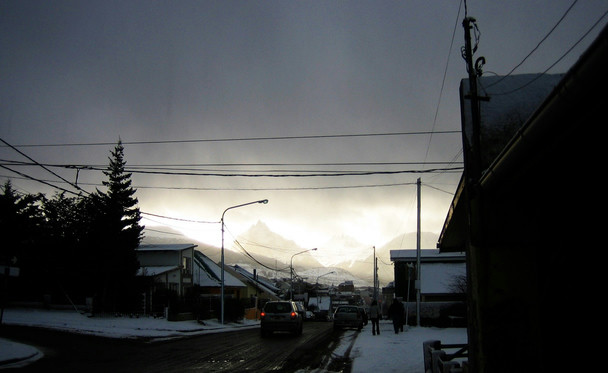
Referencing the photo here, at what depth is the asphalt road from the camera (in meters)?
11.3

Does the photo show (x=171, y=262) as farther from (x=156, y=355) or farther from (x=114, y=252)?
(x=156, y=355)

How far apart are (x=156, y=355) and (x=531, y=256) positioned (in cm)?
1117

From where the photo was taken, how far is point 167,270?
43.3 meters

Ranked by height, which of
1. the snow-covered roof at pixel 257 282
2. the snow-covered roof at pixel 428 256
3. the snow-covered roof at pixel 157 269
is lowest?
the snow-covered roof at pixel 257 282

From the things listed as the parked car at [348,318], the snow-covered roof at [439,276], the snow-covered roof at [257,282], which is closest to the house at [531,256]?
the parked car at [348,318]

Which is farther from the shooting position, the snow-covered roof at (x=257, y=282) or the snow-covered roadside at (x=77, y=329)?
the snow-covered roof at (x=257, y=282)

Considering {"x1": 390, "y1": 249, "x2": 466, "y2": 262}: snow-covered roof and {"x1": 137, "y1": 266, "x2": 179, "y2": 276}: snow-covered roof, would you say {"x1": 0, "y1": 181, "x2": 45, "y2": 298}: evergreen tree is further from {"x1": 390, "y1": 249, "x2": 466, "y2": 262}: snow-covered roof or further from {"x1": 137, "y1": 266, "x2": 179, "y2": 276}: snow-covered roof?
{"x1": 390, "y1": 249, "x2": 466, "y2": 262}: snow-covered roof

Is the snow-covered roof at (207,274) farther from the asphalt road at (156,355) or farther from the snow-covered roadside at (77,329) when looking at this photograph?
the asphalt road at (156,355)

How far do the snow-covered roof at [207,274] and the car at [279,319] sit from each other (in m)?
30.1

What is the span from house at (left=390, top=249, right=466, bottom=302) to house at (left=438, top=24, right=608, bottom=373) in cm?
3201

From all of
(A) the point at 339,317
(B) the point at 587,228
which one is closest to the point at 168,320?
(A) the point at 339,317

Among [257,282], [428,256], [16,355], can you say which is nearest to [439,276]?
[428,256]

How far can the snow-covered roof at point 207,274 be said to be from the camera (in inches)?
2083

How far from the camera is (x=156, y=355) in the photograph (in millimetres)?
14000
